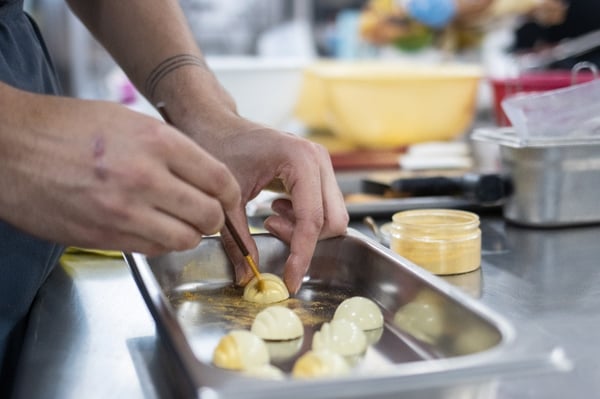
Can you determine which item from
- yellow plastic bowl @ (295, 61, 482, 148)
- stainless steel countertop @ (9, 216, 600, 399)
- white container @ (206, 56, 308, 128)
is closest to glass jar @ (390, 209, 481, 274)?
stainless steel countertop @ (9, 216, 600, 399)

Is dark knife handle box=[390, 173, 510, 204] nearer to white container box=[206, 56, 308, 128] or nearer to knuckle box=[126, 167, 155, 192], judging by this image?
knuckle box=[126, 167, 155, 192]

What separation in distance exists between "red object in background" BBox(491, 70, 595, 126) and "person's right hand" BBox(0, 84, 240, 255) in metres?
1.38

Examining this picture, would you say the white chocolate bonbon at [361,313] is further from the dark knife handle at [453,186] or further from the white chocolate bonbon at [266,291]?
the dark knife handle at [453,186]

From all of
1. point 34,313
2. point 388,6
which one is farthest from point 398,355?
point 388,6

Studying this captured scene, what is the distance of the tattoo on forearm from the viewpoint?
1327 mm

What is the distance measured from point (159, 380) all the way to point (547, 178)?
900 mm

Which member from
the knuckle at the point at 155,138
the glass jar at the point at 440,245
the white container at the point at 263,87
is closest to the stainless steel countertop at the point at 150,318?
the glass jar at the point at 440,245

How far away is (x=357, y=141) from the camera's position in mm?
2703

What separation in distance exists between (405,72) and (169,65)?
1.60 meters

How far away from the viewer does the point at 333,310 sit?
1093mm

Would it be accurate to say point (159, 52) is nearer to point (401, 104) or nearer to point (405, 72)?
point (401, 104)

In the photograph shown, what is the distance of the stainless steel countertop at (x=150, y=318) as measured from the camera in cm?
81

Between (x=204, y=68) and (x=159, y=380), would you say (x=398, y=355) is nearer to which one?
(x=159, y=380)

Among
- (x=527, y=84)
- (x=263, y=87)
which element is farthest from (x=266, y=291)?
(x=263, y=87)
